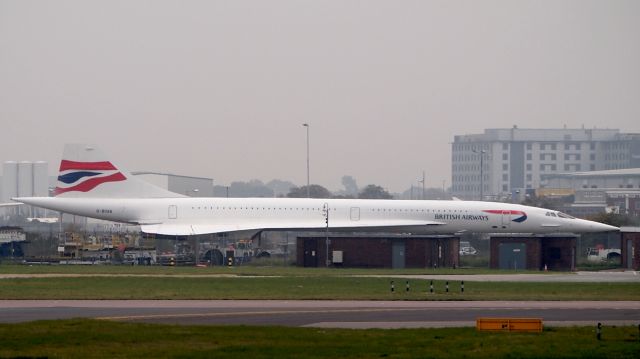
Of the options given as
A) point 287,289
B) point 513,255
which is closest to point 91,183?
point 513,255

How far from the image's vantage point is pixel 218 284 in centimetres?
4972

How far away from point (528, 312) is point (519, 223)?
40.7 metres

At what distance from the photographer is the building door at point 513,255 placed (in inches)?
2785

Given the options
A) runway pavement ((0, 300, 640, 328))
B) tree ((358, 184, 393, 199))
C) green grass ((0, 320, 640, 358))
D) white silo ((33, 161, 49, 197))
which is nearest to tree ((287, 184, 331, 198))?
tree ((358, 184, 393, 199))

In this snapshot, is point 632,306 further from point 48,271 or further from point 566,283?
point 48,271

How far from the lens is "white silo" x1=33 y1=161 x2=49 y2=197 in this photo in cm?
17750

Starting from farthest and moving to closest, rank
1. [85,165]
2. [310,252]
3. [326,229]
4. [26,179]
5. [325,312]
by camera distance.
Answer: [26,179], [85,165], [326,229], [310,252], [325,312]

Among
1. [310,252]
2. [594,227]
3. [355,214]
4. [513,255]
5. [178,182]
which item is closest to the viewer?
[513,255]

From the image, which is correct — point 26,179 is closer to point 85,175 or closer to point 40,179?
point 40,179

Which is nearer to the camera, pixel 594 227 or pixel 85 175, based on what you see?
pixel 85 175

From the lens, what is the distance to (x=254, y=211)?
76.5m

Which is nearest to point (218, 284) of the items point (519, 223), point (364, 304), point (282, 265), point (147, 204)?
point (364, 304)

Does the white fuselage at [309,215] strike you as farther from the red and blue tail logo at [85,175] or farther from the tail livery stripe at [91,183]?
the red and blue tail logo at [85,175]

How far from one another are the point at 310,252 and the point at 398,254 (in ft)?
17.7
